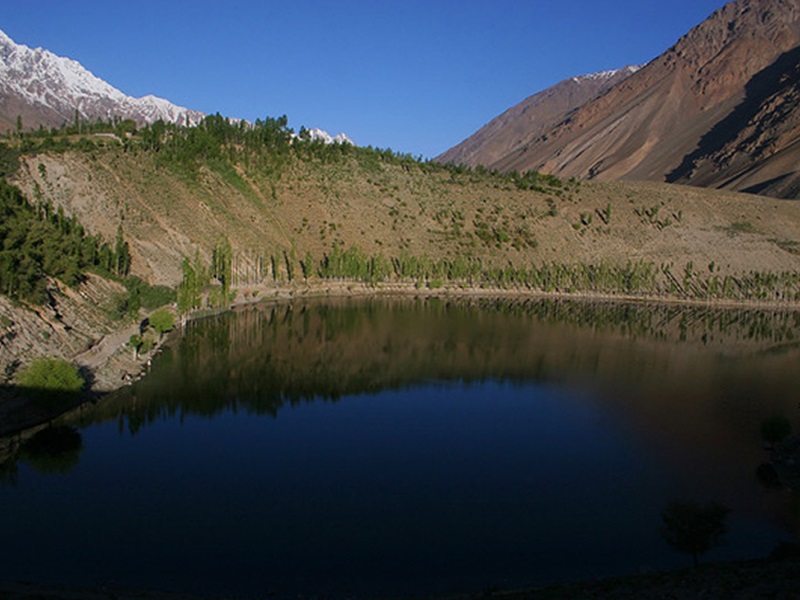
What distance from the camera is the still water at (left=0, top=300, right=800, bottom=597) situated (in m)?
21.8

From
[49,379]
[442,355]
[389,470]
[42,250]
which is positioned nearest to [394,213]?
[442,355]

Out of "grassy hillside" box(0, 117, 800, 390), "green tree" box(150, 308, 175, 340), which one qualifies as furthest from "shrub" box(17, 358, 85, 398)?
"grassy hillside" box(0, 117, 800, 390)

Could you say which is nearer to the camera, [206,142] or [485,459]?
[485,459]

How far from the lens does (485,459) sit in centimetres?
3152

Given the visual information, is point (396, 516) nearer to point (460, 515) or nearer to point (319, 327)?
point (460, 515)

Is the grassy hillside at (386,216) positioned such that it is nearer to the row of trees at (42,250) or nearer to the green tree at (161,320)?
the row of trees at (42,250)

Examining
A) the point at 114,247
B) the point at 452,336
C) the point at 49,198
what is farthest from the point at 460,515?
the point at 49,198

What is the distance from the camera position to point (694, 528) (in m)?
22.6

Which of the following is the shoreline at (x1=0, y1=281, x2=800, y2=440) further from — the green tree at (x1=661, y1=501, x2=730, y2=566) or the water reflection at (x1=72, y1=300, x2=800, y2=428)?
the green tree at (x1=661, y1=501, x2=730, y2=566)

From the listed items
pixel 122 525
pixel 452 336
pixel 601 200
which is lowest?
pixel 122 525

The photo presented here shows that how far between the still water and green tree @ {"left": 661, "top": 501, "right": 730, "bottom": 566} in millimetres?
513

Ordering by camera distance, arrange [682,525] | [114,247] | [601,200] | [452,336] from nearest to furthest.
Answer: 1. [682,525]
2. [452,336]
3. [114,247]
4. [601,200]

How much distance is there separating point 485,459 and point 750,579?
45.2 ft

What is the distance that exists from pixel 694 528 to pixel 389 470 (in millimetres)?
12126
